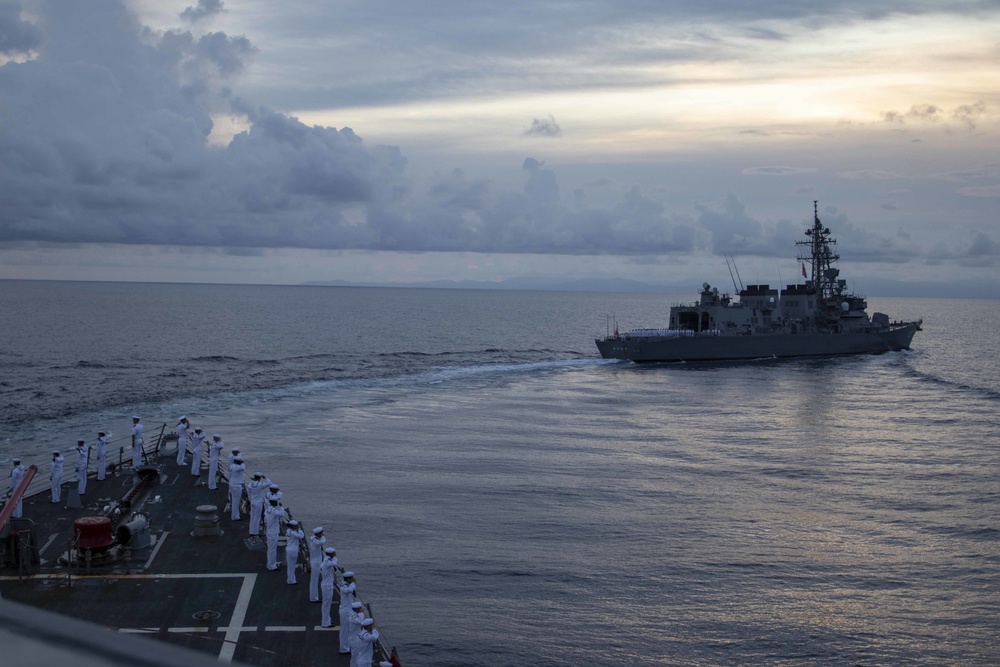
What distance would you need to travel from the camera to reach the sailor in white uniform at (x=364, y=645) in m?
13.1

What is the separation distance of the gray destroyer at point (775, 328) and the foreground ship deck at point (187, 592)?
63970mm

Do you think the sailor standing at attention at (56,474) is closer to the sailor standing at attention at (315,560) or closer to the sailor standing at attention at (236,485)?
the sailor standing at attention at (236,485)

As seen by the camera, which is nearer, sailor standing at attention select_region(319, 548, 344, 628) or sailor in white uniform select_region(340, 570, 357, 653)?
sailor in white uniform select_region(340, 570, 357, 653)

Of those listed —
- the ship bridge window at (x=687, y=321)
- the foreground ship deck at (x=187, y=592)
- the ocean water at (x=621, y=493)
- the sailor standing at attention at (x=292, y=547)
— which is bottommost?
the ocean water at (x=621, y=493)

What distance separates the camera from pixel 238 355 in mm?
86438

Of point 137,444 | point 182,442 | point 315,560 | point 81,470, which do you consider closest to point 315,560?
point 315,560

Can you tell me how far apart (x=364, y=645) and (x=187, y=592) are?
547 cm

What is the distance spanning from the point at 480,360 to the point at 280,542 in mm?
64738

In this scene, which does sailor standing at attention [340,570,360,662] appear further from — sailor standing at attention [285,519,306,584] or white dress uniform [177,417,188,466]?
white dress uniform [177,417,188,466]

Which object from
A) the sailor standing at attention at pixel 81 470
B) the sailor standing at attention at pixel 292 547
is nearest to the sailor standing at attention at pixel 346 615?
the sailor standing at attention at pixel 292 547

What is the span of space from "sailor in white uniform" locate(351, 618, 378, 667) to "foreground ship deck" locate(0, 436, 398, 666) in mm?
1098

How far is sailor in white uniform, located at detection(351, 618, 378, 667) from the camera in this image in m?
13.1

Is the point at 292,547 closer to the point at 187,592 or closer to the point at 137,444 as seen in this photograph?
the point at 187,592

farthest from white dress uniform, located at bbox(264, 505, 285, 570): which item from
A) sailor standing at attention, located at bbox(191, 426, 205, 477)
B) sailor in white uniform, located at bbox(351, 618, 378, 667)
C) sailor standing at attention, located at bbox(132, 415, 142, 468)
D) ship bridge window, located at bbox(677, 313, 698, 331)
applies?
ship bridge window, located at bbox(677, 313, 698, 331)
